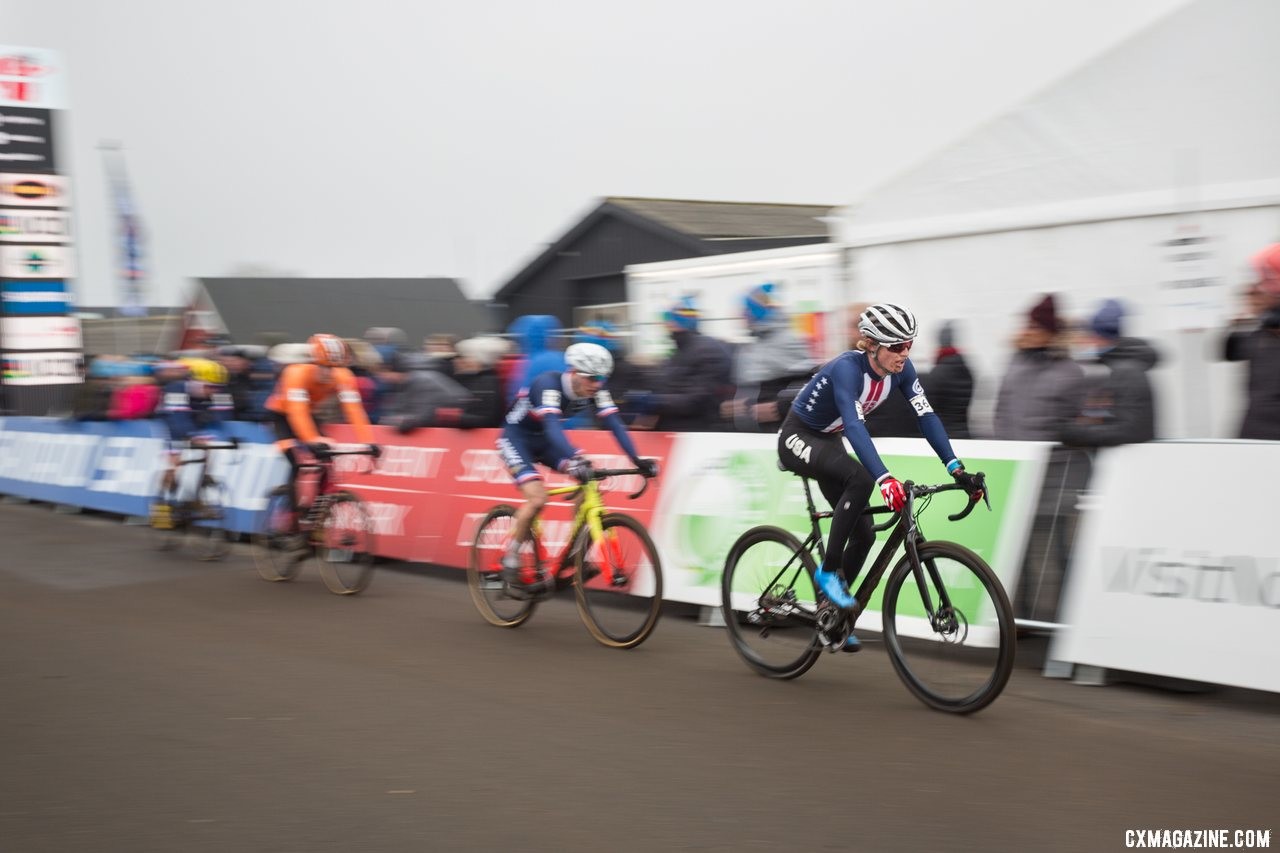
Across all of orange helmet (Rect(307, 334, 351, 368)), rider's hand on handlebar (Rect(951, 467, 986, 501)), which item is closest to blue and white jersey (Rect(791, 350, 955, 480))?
rider's hand on handlebar (Rect(951, 467, 986, 501))

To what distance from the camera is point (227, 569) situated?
41.0 feet

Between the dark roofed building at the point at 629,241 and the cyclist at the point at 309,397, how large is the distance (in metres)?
14.3

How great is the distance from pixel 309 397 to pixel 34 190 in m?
20.3

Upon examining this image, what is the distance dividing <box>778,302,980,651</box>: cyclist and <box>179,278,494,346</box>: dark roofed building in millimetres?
39827

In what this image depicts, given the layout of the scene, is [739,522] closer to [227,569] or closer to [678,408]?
[678,408]

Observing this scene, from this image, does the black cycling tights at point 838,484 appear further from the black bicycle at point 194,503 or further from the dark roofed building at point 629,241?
the dark roofed building at point 629,241

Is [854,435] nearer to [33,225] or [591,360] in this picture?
[591,360]

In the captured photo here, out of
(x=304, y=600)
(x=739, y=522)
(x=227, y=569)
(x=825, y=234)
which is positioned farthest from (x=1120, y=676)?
(x=825, y=234)

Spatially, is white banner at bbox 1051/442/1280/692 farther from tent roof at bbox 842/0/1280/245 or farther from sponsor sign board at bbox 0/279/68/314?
sponsor sign board at bbox 0/279/68/314

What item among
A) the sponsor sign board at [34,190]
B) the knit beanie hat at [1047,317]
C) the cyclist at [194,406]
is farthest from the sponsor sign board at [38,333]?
the knit beanie hat at [1047,317]

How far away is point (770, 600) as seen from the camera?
23.9 feet

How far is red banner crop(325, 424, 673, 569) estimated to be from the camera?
10328 mm

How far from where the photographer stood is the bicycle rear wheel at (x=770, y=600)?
715 centimetres

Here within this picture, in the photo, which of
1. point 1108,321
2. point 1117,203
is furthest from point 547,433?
point 1117,203
